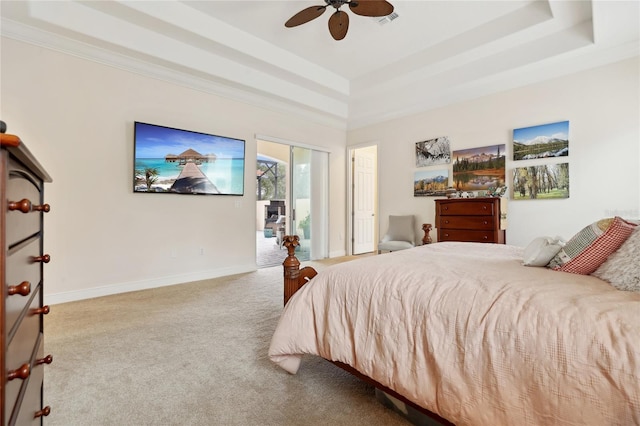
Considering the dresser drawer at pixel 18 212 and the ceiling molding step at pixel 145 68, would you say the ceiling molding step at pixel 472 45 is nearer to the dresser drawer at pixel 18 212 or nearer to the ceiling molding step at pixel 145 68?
the ceiling molding step at pixel 145 68

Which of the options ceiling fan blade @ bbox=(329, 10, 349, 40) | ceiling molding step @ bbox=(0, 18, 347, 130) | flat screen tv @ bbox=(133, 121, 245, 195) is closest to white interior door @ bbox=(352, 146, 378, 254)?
ceiling molding step @ bbox=(0, 18, 347, 130)

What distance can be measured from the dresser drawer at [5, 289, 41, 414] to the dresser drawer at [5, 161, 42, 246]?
220 millimetres

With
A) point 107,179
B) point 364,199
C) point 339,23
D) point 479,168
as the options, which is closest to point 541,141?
point 479,168

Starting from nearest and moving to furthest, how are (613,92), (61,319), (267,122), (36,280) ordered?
1. (36,280)
2. (61,319)
3. (613,92)
4. (267,122)

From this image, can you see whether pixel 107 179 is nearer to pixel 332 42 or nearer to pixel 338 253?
pixel 332 42

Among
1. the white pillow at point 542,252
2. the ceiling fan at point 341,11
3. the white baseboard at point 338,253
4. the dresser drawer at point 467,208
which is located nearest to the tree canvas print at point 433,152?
the dresser drawer at point 467,208

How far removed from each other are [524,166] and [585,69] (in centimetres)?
122

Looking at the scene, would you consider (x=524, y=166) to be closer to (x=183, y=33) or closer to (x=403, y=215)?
(x=403, y=215)

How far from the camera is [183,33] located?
3.40m

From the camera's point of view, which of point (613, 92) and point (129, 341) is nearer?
point (129, 341)

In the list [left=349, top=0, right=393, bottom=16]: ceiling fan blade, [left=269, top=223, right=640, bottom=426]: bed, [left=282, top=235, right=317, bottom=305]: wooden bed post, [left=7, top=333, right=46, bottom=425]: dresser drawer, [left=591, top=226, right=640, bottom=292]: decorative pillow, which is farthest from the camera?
[left=349, top=0, right=393, bottom=16]: ceiling fan blade

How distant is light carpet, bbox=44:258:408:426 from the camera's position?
4.71 ft

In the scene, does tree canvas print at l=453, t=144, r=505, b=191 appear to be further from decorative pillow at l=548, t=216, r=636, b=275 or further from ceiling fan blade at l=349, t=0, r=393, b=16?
decorative pillow at l=548, t=216, r=636, b=275

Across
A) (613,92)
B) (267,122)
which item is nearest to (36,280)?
(267,122)
